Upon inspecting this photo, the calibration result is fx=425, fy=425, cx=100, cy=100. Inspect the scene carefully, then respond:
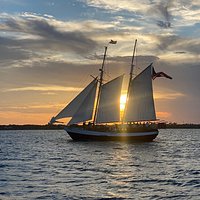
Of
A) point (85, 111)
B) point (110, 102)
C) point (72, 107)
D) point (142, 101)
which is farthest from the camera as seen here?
point (110, 102)

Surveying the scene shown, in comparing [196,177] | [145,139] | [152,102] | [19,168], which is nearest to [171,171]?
[196,177]

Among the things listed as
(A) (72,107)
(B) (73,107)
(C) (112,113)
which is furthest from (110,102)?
(A) (72,107)

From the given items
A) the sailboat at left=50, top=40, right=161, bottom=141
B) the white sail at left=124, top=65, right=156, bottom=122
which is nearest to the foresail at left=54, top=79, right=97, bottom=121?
the sailboat at left=50, top=40, right=161, bottom=141

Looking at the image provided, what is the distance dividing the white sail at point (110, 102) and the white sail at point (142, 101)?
313 centimetres

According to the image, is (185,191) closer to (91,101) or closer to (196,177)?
(196,177)

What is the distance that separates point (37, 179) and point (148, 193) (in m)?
9.76

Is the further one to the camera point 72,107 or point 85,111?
point 72,107

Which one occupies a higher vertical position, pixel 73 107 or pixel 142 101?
pixel 142 101

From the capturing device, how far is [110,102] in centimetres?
9306

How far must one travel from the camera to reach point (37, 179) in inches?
1282

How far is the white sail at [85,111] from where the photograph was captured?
90062 mm

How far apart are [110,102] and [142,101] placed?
27.4 ft

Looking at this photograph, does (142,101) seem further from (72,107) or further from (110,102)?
(72,107)

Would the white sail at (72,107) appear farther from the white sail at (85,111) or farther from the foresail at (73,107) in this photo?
the white sail at (85,111)
